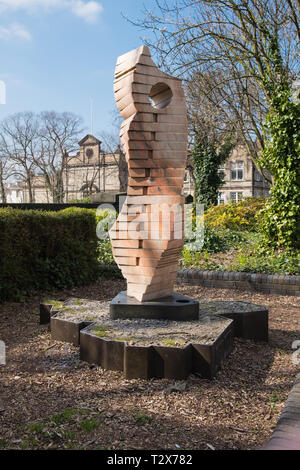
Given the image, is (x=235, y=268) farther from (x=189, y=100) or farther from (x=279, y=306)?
(x=189, y=100)

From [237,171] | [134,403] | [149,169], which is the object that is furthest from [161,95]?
[237,171]

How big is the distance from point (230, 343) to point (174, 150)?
2147 mm

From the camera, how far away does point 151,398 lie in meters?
3.11

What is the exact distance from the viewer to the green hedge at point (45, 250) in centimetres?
647

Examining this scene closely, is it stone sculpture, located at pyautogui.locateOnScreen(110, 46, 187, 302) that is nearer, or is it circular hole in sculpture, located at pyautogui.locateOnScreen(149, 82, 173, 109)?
stone sculpture, located at pyautogui.locateOnScreen(110, 46, 187, 302)

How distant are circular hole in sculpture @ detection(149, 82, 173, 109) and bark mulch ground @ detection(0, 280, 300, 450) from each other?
281cm

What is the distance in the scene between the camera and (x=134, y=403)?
3018 mm

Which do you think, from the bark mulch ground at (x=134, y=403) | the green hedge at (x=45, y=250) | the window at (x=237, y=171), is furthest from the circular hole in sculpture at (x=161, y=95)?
the window at (x=237, y=171)

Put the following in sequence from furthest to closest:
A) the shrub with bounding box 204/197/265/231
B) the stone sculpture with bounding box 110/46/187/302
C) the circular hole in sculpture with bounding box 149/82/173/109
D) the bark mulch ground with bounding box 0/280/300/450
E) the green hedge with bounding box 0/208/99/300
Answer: the shrub with bounding box 204/197/265/231 < the green hedge with bounding box 0/208/99/300 < the circular hole in sculpture with bounding box 149/82/173/109 < the stone sculpture with bounding box 110/46/187/302 < the bark mulch ground with bounding box 0/280/300/450

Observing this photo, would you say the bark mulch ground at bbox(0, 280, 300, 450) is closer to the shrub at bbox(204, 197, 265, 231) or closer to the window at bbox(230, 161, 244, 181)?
the shrub at bbox(204, 197, 265, 231)

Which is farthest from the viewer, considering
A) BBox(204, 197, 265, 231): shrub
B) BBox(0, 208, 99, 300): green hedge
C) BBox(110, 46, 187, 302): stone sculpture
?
BBox(204, 197, 265, 231): shrub

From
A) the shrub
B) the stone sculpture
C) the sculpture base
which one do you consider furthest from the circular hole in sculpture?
the shrub

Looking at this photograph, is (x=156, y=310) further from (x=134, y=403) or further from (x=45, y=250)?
(x=45, y=250)

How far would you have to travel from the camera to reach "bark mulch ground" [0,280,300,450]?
251 cm
